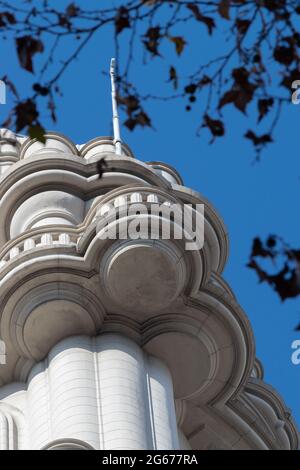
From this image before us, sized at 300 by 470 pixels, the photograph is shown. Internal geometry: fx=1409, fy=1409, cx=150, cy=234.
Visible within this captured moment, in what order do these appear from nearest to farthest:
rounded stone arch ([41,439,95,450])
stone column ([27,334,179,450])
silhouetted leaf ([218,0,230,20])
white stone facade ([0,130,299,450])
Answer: silhouetted leaf ([218,0,230,20])
rounded stone arch ([41,439,95,450])
stone column ([27,334,179,450])
white stone facade ([0,130,299,450])

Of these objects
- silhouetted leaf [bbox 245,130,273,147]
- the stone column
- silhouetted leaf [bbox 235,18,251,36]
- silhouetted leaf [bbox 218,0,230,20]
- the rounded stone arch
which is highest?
the stone column

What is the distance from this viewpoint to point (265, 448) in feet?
114

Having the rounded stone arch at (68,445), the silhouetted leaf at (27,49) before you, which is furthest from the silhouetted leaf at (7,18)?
the rounded stone arch at (68,445)

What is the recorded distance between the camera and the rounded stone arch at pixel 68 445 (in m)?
26.7

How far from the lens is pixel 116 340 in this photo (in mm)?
31016

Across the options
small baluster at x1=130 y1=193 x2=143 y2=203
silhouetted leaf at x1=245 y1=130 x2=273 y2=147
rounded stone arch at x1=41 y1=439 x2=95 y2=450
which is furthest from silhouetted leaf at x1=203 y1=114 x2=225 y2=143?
small baluster at x1=130 y1=193 x2=143 y2=203

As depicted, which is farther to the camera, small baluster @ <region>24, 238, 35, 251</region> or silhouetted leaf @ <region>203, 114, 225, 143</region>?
small baluster @ <region>24, 238, 35, 251</region>

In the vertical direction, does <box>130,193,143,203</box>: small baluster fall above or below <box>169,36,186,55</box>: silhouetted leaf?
above

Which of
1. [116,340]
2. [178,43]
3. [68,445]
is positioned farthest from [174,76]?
[116,340]

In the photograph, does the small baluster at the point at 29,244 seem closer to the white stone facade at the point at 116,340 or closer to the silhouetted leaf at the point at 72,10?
the white stone facade at the point at 116,340

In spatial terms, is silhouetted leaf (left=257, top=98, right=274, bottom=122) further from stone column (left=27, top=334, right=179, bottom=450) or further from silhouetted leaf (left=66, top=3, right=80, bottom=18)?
stone column (left=27, top=334, right=179, bottom=450)

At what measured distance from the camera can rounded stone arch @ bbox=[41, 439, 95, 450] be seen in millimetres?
26688

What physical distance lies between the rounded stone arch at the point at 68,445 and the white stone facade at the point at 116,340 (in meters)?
0.71

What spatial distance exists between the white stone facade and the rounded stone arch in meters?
0.71
